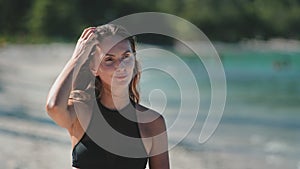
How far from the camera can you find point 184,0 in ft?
274

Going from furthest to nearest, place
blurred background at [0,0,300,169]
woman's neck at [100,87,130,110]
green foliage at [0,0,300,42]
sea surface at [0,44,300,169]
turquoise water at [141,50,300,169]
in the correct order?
green foliage at [0,0,300,42] < turquoise water at [141,50,300,169] < blurred background at [0,0,300,169] < sea surface at [0,44,300,169] < woman's neck at [100,87,130,110]

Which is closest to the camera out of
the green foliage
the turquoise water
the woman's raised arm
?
the woman's raised arm

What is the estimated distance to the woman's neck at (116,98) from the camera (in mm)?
2049

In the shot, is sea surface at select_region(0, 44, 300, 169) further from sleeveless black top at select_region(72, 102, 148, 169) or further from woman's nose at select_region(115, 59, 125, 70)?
sleeveless black top at select_region(72, 102, 148, 169)

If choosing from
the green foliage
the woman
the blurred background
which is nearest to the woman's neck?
the woman

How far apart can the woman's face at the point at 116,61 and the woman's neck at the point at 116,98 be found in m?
0.02

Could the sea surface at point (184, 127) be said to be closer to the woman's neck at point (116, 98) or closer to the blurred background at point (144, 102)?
the blurred background at point (144, 102)

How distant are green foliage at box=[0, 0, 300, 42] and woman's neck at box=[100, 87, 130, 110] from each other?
57.4 metres

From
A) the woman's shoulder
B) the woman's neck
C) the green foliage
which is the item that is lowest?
the woman's shoulder

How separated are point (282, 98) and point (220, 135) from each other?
13398mm

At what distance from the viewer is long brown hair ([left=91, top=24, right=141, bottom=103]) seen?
201 cm

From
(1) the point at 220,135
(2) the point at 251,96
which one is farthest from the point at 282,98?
(1) the point at 220,135

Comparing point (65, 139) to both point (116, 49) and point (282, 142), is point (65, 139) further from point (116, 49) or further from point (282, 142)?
point (116, 49)

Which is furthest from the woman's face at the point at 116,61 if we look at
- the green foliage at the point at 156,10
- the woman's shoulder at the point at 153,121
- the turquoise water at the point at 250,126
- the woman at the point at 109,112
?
the green foliage at the point at 156,10
